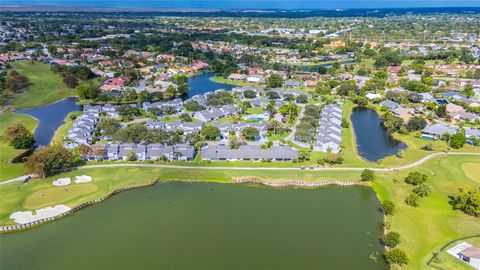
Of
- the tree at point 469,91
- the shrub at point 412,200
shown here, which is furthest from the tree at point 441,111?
the shrub at point 412,200

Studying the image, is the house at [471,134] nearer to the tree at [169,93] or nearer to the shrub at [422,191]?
the shrub at [422,191]

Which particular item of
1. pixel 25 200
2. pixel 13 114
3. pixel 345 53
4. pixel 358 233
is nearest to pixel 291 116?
pixel 358 233

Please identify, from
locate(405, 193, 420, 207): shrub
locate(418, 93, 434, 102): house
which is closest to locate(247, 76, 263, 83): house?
locate(418, 93, 434, 102): house

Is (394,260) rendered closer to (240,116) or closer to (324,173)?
(324,173)

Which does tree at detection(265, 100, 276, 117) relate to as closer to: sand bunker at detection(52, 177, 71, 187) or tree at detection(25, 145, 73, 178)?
tree at detection(25, 145, 73, 178)

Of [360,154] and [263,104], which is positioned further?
[263,104]

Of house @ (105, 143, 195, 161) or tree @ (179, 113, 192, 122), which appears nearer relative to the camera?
Answer: house @ (105, 143, 195, 161)
